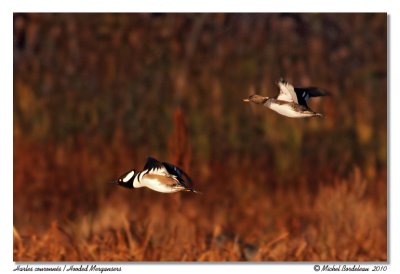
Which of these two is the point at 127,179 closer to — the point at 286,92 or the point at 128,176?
the point at 128,176

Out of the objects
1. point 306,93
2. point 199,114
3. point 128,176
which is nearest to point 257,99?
point 306,93

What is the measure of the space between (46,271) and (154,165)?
0.84 m

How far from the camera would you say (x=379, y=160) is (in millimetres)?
9500

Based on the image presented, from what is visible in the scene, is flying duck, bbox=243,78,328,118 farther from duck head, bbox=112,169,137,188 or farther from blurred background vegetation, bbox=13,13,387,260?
duck head, bbox=112,169,137,188

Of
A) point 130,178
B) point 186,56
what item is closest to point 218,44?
point 186,56

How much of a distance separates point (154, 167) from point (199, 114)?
2.60ft

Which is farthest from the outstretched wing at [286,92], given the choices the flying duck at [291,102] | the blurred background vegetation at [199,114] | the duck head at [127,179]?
the duck head at [127,179]

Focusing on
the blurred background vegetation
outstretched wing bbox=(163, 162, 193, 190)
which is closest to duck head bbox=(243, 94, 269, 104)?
the blurred background vegetation

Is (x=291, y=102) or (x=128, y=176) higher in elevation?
(x=291, y=102)

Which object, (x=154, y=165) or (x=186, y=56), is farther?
(x=186, y=56)

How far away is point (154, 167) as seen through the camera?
29.3ft

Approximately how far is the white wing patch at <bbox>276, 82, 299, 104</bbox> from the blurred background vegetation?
1.79 ft

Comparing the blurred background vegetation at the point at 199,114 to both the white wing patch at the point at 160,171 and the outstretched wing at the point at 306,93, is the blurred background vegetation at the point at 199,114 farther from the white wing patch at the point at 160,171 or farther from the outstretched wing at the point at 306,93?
the white wing patch at the point at 160,171
